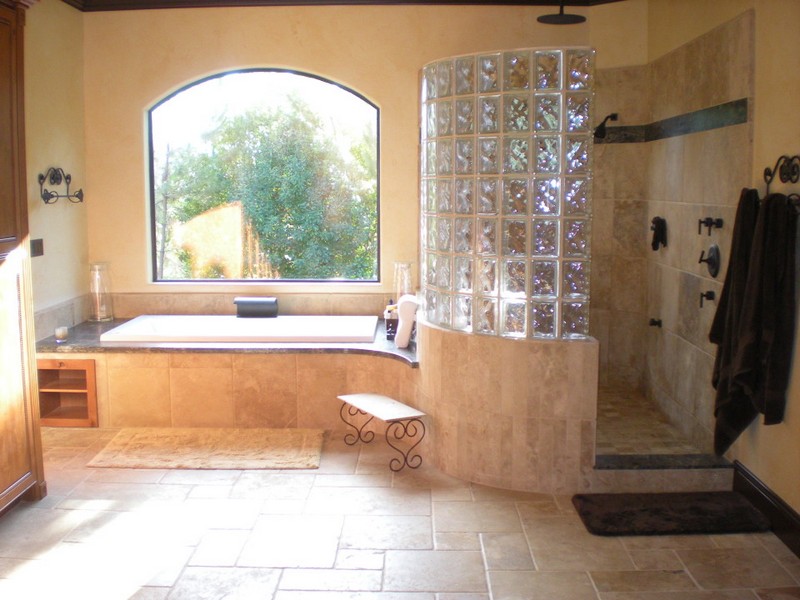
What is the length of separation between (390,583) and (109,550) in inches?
47.4

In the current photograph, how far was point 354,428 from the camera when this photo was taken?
5137mm

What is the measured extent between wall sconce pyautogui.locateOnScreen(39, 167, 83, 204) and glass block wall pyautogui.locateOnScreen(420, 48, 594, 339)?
262 cm

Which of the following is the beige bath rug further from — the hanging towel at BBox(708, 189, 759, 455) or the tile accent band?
the tile accent band

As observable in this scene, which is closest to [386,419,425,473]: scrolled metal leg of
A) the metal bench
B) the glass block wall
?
the metal bench

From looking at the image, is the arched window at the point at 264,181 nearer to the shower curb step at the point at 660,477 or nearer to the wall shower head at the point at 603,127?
the wall shower head at the point at 603,127

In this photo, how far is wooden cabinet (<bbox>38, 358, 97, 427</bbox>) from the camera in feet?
17.1

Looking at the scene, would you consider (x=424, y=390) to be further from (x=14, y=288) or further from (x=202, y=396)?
(x=14, y=288)

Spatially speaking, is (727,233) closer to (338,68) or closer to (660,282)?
(660,282)

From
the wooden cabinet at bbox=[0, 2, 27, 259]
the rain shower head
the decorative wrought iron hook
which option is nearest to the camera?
the decorative wrought iron hook

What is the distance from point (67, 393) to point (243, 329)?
116 cm

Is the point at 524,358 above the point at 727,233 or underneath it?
underneath

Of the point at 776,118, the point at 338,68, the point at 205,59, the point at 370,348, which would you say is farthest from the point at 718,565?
the point at 205,59

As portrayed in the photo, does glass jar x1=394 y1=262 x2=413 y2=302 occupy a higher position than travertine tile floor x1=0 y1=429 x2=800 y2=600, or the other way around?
glass jar x1=394 y1=262 x2=413 y2=302

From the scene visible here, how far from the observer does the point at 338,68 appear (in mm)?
5801
